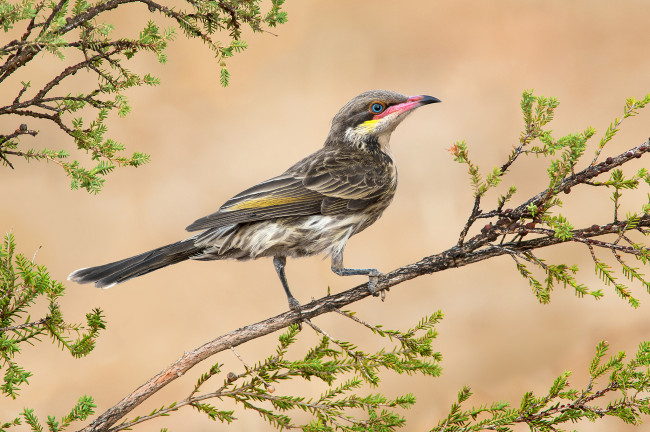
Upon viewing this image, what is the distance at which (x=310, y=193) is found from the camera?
4699 millimetres

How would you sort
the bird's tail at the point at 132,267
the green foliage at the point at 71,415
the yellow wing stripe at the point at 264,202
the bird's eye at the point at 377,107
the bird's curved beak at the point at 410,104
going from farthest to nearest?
the bird's eye at the point at 377,107 → the bird's curved beak at the point at 410,104 → the yellow wing stripe at the point at 264,202 → the bird's tail at the point at 132,267 → the green foliage at the point at 71,415

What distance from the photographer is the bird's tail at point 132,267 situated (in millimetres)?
4391

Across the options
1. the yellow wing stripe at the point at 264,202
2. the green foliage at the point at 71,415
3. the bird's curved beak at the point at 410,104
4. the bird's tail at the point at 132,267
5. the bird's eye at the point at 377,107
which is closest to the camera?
the green foliage at the point at 71,415

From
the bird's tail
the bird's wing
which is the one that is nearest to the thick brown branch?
the bird's wing

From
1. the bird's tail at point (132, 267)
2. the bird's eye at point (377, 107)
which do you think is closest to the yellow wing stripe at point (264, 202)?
the bird's tail at point (132, 267)

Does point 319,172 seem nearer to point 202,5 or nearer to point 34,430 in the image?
point 202,5

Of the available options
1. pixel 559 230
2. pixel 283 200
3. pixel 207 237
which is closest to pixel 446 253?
pixel 559 230

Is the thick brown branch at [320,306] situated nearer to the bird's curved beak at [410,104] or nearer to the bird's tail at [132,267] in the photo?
the bird's tail at [132,267]

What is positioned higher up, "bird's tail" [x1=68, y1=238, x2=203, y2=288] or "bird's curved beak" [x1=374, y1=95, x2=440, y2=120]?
"bird's curved beak" [x1=374, y1=95, x2=440, y2=120]

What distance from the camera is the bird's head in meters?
5.08

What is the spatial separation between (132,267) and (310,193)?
50.2 inches

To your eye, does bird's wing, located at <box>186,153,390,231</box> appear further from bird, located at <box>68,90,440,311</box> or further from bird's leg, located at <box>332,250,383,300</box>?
bird's leg, located at <box>332,250,383,300</box>

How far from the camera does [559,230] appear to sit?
9.75ft

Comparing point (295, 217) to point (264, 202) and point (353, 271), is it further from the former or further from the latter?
point (353, 271)
